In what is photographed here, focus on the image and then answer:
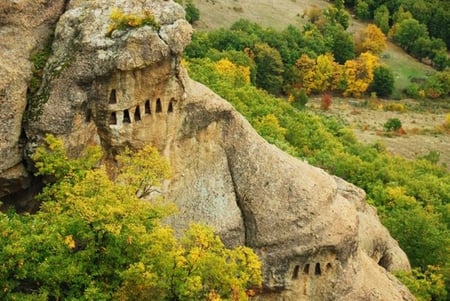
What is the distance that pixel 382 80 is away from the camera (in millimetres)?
135875

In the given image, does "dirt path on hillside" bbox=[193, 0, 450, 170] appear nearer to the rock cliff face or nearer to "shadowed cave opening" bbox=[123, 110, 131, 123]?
the rock cliff face

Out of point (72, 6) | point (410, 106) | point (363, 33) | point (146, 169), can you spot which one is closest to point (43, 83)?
point (72, 6)

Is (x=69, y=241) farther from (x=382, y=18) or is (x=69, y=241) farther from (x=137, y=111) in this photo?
(x=382, y=18)

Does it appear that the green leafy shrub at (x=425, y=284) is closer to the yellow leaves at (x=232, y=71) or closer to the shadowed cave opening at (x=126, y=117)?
the shadowed cave opening at (x=126, y=117)

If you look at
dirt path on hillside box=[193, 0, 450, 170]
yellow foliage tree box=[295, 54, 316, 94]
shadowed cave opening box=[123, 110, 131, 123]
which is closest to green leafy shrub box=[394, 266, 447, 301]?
shadowed cave opening box=[123, 110, 131, 123]

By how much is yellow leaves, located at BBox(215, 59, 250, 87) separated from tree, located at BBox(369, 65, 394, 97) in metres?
36.3

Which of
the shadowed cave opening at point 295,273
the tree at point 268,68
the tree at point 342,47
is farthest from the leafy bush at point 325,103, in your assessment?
the shadowed cave opening at point 295,273

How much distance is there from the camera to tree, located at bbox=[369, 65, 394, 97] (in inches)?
5340

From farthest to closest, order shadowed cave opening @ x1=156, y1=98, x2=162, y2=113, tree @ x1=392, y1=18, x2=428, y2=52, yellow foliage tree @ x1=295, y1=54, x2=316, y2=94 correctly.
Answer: tree @ x1=392, y1=18, x2=428, y2=52, yellow foliage tree @ x1=295, y1=54, x2=316, y2=94, shadowed cave opening @ x1=156, y1=98, x2=162, y2=113

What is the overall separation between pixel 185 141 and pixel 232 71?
61605 millimetres

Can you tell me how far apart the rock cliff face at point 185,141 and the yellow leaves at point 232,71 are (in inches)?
2028

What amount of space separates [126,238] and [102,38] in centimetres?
1016

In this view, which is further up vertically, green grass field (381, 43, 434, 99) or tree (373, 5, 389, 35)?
tree (373, 5, 389, 35)

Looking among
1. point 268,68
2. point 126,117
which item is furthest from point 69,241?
point 268,68
